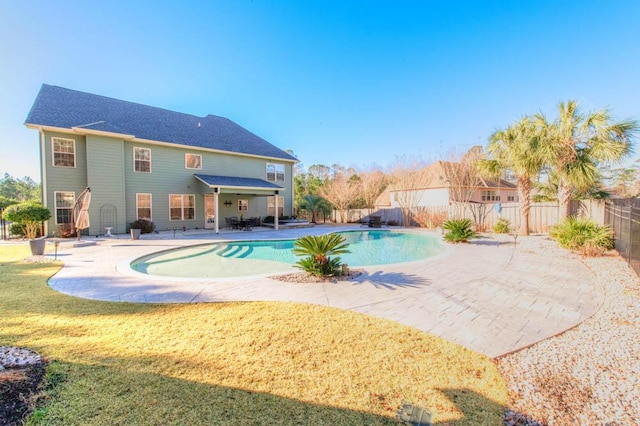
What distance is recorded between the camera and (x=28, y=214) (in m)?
12.3

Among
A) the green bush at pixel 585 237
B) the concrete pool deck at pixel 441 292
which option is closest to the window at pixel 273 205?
the concrete pool deck at pixel 441 292

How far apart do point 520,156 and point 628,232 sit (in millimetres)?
6318

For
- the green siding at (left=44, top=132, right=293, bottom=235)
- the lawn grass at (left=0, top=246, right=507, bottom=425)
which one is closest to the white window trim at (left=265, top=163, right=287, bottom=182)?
the green siding at (left=44, top=132, right=293, bottom=235)

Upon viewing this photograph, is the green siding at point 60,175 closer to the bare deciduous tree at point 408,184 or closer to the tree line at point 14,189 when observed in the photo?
the bare deciduous tree at point 408,184

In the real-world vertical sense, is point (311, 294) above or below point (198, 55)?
below

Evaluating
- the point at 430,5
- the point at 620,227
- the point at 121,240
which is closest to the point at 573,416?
the point at 620,227

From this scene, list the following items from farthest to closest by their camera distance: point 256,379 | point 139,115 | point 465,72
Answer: point 139,115, point 465,72, point 256,379

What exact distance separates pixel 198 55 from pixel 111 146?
6.93 metres

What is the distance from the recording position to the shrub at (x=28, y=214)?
1214 cm

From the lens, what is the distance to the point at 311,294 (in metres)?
5.60

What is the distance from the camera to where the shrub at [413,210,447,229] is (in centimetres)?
1972

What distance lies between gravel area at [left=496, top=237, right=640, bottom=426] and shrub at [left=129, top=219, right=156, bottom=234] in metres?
17.5

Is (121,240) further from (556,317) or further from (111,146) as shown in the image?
(556,317)

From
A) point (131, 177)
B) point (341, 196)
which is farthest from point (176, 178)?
point (341, 196)
